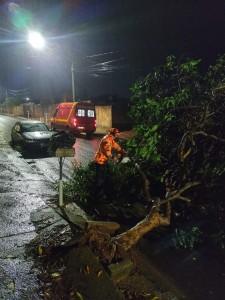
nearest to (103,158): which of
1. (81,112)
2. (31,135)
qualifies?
(31,135)

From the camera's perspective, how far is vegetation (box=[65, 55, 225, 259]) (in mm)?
5711

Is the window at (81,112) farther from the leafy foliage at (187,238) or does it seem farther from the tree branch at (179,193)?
the leafy foliage at (187,238)

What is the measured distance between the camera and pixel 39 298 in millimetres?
3965

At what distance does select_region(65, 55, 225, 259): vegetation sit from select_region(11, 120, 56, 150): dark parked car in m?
9.22

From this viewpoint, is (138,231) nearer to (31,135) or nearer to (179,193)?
(179,193)

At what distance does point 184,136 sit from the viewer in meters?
5.73

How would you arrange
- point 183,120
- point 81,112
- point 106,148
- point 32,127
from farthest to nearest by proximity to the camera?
point 81,112, point 32,127, point 106,148, point 183,120

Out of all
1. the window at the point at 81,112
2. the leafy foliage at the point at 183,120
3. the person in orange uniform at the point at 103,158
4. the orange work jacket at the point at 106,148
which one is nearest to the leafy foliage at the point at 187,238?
the leafy foliage at the point at 183,120

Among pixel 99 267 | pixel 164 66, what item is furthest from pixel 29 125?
pixel 99 267

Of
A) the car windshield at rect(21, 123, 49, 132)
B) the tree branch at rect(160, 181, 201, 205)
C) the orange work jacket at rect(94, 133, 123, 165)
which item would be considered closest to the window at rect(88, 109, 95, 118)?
the car windshield at rect(21, 123, 49, 132)

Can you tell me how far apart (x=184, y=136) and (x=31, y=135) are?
11.2 m

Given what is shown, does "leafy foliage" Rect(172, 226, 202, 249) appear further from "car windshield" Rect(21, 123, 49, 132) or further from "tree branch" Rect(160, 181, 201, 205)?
"car windshield" Rect(21, 123, 49, 132)

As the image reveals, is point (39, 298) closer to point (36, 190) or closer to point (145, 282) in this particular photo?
point (145, 282)

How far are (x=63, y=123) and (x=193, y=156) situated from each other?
1896 centimetres
